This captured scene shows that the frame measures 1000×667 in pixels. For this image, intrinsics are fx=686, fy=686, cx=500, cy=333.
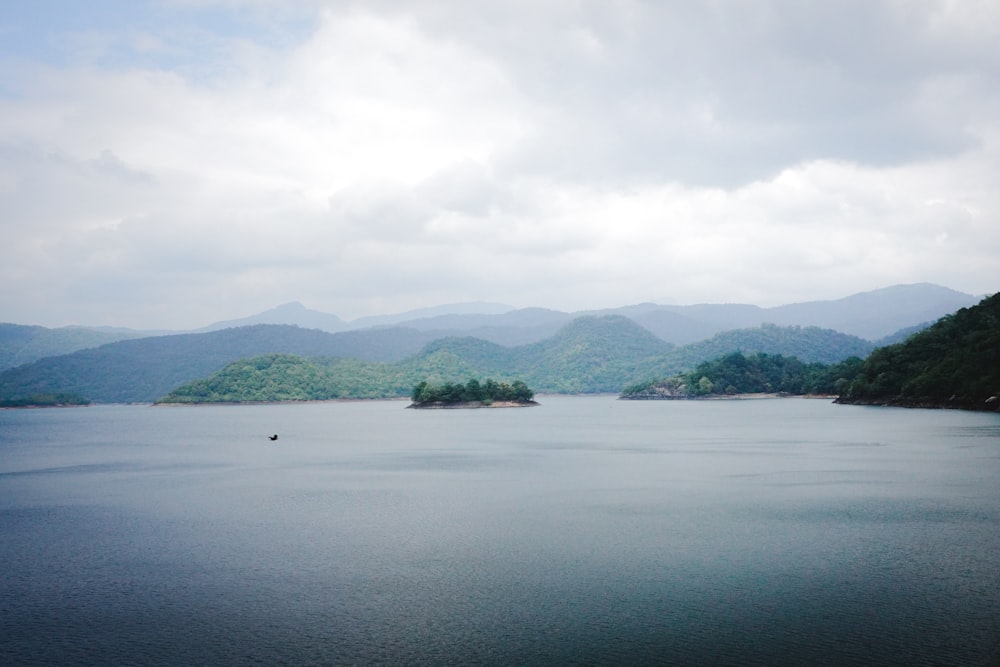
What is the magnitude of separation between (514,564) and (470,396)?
465 feet

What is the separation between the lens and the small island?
16062cm

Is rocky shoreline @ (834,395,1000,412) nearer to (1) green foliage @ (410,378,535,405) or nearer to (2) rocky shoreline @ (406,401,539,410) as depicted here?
(1) green foliage @ (410,378,535,405)

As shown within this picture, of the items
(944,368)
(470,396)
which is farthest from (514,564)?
(470,396)

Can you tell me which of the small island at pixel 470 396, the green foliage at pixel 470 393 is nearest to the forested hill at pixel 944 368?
the green foliage at pixel 470 393

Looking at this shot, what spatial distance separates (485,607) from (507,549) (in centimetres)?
632

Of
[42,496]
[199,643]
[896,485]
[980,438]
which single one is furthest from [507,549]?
[980,438]

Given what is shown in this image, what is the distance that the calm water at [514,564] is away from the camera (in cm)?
1516

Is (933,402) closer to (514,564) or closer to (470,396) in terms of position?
(470,396)

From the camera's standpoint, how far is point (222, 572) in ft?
70.9

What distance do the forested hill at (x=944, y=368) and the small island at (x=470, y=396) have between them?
237 feet

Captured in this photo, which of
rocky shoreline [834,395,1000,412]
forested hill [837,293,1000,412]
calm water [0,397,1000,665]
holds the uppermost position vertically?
forested hill [837,293,1000,412]

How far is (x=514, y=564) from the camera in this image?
21.8 meters

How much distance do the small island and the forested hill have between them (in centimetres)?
7216

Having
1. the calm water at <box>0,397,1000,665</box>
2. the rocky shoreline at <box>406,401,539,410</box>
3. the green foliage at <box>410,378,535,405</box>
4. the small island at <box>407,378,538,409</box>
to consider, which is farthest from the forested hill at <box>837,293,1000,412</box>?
the rocky shoreline at <box>406,401,539,410</box>
